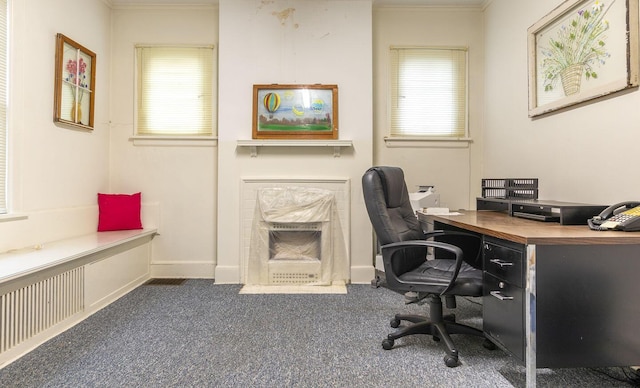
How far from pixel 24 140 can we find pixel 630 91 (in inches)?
155

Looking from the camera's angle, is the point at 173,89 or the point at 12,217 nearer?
the point at 12,217

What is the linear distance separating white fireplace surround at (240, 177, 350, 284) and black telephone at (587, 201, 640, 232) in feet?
6.59

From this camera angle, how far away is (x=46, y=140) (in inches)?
99.5

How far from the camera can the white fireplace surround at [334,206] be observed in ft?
10.4

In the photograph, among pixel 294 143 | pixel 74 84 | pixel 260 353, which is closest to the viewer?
pixel 260 353

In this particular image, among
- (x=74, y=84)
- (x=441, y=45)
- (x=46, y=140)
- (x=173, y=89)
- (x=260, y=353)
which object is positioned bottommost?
(x=260, y=353)

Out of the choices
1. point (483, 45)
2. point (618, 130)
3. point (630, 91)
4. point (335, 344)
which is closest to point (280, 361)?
point (335, 344)

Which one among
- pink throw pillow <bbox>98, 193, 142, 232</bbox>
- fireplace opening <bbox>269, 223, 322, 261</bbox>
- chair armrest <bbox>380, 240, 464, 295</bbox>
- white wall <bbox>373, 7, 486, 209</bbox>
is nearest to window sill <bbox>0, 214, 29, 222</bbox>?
pink throw pillow <bbox>98, 193, 142, 232</bbox>

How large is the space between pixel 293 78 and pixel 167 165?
1.63 m

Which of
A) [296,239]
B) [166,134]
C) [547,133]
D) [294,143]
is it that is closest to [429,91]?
[547,133]

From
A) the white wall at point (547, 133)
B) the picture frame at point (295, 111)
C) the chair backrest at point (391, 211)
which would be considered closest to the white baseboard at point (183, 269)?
the picture frame at point (295, 111)

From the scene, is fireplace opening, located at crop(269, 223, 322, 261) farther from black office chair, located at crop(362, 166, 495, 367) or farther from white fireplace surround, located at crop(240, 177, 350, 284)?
black office chair, located at crop(362, 166, 495, 367)

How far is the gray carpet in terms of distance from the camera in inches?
61.4

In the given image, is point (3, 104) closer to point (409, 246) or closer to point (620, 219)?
point (409, 246)
